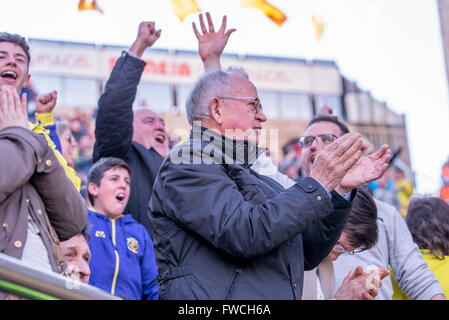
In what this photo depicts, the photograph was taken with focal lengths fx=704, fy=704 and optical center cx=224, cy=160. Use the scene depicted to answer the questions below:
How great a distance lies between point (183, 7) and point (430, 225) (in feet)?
8.30

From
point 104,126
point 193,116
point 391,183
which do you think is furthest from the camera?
point 391,183

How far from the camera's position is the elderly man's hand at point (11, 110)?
2.99 metres

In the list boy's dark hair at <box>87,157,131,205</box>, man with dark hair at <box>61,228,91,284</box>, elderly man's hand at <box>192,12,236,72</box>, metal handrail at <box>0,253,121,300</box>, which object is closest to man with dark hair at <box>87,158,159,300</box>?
→ boy's dark hair at <box>87,157,131,205</box>

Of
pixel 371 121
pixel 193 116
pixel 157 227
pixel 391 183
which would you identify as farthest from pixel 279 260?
pixel 371 121

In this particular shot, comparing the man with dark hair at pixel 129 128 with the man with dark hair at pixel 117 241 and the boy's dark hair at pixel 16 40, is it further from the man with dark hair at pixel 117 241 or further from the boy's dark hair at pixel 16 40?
the boy's dark hair at pixel 16 40

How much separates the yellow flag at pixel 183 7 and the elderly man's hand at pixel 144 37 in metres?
0.30

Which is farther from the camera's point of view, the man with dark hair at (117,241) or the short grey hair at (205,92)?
the man with dark hair at (117,241)

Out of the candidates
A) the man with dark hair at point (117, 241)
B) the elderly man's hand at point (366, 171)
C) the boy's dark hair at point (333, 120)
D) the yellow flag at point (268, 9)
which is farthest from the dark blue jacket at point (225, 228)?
the yellow flag at point (268, 9)

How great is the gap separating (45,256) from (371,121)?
3132 cm

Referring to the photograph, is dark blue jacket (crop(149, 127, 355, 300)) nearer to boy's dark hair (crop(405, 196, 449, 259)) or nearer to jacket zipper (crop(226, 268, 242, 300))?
jacket zipper (crop(226, 268, 242, 300))

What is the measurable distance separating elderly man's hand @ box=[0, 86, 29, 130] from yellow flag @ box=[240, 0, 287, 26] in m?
2.95
